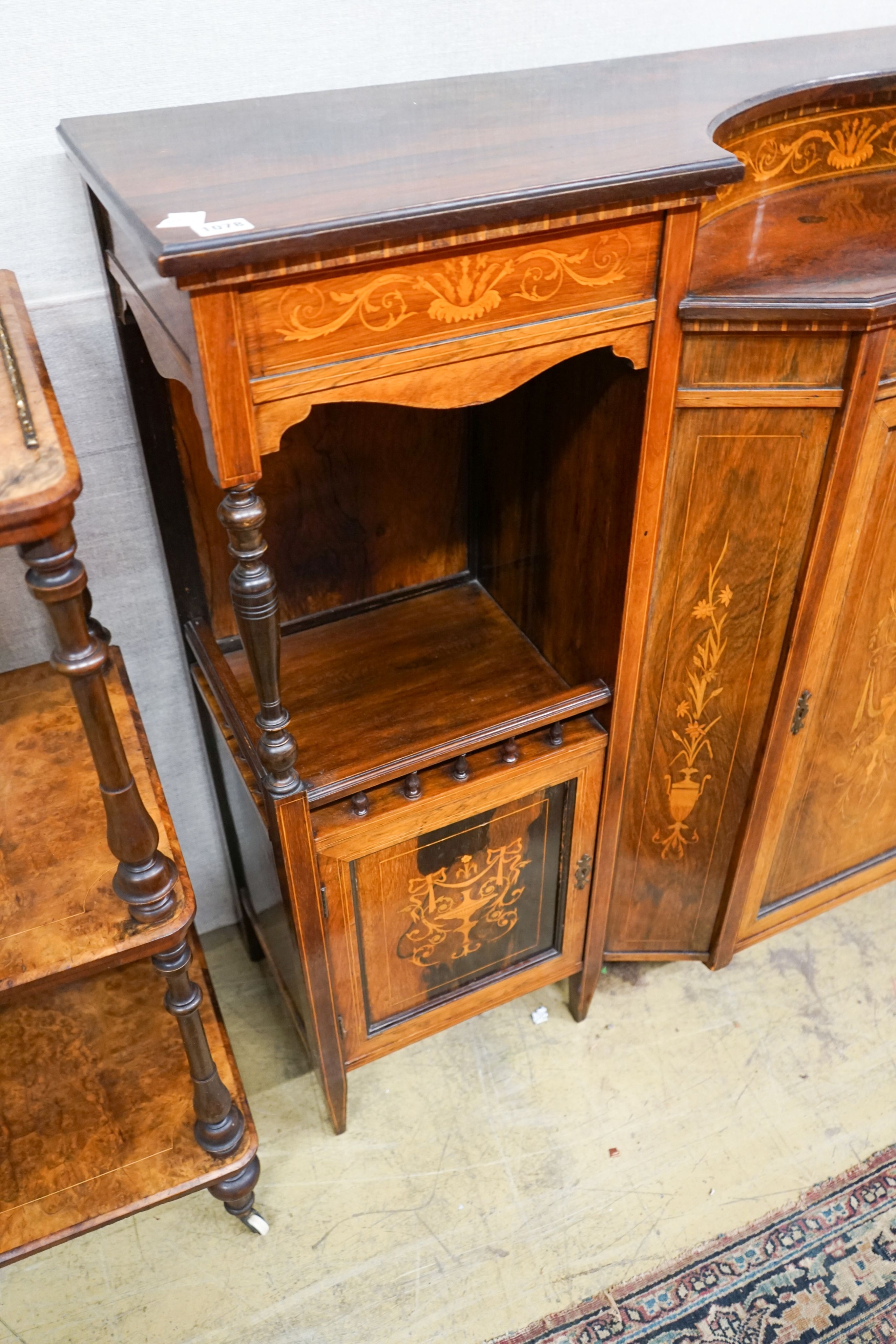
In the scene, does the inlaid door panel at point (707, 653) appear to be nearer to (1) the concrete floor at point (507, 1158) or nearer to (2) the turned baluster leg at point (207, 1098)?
(1) the concrete floor at point (507, 1158)

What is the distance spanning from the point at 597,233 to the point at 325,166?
27cm

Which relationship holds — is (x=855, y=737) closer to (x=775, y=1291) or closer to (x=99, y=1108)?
(x=775, y=1291)

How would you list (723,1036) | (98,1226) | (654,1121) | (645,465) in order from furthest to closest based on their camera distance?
(723,1036) < (654,1121) < (98,1226) < (645,465)

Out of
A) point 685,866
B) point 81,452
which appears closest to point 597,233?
point 81,452

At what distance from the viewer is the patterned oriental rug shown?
1.36 meters

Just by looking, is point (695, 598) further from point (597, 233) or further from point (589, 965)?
A: point (589, 965)

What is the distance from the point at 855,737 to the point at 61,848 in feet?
3.76

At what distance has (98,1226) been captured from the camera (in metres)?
1.22

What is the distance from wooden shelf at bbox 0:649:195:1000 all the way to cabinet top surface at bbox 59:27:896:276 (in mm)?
521

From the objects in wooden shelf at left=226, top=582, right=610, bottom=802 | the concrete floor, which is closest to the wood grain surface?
wooden shelf at left=226, top=582, right=610, bottom=802

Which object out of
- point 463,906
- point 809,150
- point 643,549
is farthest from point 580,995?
point 809,150

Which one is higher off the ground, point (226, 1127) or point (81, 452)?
point (81, 452)

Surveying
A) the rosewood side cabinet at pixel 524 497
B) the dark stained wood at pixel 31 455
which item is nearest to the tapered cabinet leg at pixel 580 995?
the rosewood side cabinet at pixel 524 497

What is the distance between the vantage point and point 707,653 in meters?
1.32
